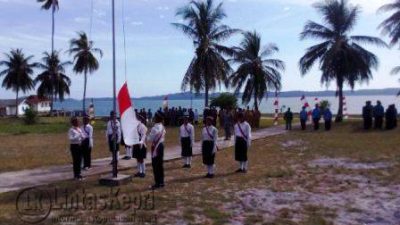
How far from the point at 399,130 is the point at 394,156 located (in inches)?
436

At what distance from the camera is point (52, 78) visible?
68.5 metres

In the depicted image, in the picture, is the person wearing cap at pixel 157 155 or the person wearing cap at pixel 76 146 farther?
the person wearing cap at pixel 76 146

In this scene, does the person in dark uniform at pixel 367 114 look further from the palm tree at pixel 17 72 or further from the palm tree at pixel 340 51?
the palm tree at pixel 17 72

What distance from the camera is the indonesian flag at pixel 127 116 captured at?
11.4m

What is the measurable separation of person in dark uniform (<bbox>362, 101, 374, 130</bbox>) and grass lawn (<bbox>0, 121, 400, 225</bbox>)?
1055 cm

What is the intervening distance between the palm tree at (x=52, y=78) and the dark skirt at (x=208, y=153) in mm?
57648

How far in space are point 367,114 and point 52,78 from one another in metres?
49.4

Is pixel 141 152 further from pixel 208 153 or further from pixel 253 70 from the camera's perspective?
pixel 253 70

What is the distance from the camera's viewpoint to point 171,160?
54.6 ft

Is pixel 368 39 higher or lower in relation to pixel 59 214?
higher

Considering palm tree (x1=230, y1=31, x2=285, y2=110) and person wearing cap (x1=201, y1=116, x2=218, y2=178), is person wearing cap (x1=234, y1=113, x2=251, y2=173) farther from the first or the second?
palm tree (x1=230, y1=31, x2=285, y2=110)

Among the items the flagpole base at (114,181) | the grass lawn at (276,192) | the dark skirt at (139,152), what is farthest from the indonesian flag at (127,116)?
the dark skirt at (139,152)

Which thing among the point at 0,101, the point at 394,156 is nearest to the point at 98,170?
the point at 394,156

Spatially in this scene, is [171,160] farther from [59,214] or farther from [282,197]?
[59,214]
